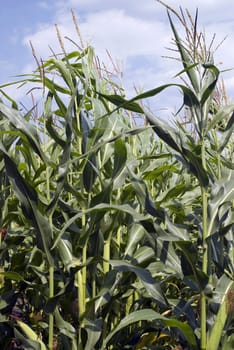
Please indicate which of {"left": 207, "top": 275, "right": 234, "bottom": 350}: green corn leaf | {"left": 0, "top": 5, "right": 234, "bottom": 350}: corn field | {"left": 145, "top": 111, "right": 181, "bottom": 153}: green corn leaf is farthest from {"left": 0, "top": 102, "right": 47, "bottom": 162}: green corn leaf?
{"left": 207, "top": 275, "right": 234, "bottom": 350}: green corn leaf

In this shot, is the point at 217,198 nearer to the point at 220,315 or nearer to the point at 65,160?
the point at 220,315

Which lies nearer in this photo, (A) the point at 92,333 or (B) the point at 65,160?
(B) the point at 65,160

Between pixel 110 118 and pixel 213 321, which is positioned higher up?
pixel 110 118

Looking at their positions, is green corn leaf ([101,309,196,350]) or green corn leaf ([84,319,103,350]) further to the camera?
green corn leaf ([84,319,103,350])

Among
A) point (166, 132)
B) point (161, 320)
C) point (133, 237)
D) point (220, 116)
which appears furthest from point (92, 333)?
point (220, 116)

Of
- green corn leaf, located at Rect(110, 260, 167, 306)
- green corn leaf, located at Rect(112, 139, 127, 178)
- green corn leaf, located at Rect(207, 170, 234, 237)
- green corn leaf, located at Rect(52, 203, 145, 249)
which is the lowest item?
green corn leaf, located at Rect(110, 260, 167, 306)

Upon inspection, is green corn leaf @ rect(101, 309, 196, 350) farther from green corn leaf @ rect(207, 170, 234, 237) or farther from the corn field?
green corn leaf @ rect(207, 170, 234, 237)

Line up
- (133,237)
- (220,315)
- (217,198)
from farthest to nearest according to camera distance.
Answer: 1. (133,237)
2. (217,198)
3. (220,315)

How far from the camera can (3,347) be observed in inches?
121

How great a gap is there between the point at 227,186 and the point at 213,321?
0.55 metres

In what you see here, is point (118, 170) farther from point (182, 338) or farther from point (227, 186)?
point (182, 338)

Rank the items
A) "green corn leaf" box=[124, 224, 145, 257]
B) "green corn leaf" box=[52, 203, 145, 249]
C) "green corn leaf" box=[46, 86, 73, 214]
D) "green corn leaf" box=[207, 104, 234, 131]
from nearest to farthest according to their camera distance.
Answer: "green corn leaf" box=[52, 203, 145, 249], "green corn leaf" box=[46, 86, 73, 214], "green corn leaf" box=[207, 104, 234, 131], "green corn leaf" box=[124, 224, 145, 257]

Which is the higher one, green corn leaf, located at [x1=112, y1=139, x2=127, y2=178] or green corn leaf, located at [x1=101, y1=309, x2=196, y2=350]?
green corn leaf, located at [x1=112, y1=139, x2=127, y2=178]

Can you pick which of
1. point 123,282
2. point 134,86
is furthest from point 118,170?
point 134,86
